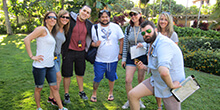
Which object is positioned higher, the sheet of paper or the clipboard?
the sheet of paper

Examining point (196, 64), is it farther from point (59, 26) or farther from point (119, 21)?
point (119, 21)

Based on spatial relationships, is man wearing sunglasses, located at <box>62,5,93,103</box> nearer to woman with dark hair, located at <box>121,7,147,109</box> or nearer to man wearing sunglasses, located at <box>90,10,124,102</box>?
man wearing sunglasses, located at <box>90,10,124,102</box>

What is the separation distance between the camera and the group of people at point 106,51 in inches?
90.2

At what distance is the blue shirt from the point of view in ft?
6.72

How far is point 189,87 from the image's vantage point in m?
2.19

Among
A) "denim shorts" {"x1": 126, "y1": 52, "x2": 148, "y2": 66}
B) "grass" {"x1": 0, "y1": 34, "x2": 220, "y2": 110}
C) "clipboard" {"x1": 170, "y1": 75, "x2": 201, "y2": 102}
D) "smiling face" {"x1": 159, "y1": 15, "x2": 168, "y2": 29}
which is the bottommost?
"grass" {"x1": 0, "y1": 34, "x2": 220, "y2": 110}

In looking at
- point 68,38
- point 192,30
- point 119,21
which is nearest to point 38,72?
point 68,38

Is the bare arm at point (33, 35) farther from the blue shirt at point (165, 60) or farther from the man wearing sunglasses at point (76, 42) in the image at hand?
the blue shirt at point (165, 60)

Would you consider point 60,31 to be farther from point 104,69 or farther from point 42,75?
point 104,69

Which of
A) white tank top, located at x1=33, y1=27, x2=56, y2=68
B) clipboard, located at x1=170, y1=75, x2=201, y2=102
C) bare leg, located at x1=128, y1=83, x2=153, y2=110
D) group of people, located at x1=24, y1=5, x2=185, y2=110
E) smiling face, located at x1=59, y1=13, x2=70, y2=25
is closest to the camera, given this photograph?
clipboard, located at x1=170, y1=75, x2=201, y2=102

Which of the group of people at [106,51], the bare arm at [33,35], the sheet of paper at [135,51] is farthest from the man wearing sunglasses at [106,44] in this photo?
the bare arm at [33,35]

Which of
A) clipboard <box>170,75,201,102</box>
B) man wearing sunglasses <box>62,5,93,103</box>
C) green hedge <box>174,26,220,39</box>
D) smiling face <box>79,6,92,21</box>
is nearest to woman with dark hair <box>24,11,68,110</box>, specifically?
man wearing sunglasses <box>62,5,93,103</box>

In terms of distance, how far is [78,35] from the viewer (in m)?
3.63

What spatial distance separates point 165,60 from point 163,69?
12 centimetres
